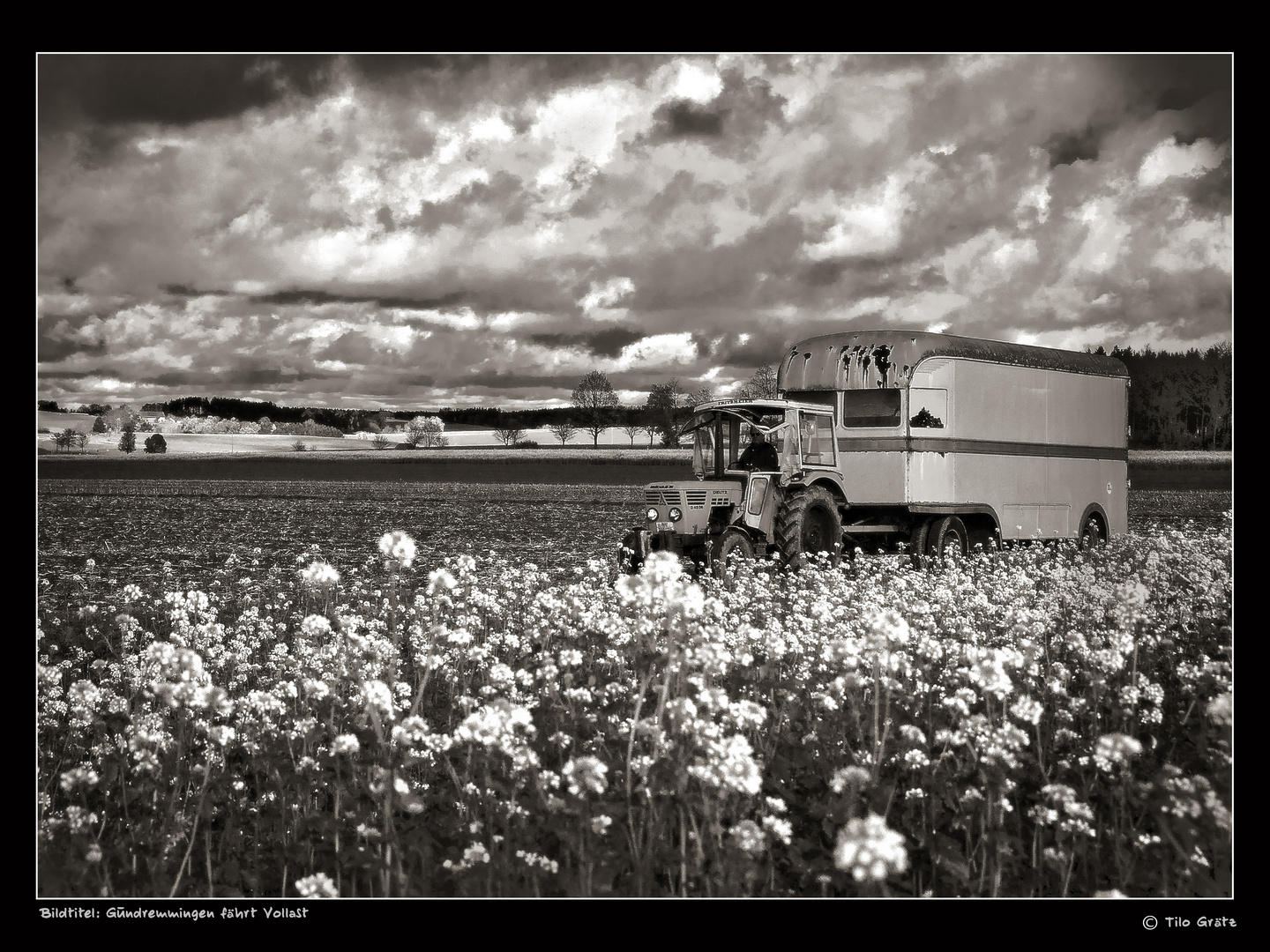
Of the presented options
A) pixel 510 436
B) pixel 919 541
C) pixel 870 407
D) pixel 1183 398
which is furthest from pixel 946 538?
pixel 510 436

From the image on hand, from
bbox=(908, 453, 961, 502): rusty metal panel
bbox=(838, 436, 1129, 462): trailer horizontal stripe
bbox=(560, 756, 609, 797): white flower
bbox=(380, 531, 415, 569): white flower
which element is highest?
bbox=(838, 436, 1129, 462): trailer horizontal stripe

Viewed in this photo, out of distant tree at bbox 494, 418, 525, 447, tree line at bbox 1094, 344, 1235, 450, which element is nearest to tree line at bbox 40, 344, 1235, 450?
tree line at bbox 1094, 344, 1235, 450

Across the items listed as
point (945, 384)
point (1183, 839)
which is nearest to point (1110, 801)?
point (1183, 839)

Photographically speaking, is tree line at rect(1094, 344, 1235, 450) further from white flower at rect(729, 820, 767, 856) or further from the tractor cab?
the tractor cab

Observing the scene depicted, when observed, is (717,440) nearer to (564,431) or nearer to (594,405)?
(594,405)

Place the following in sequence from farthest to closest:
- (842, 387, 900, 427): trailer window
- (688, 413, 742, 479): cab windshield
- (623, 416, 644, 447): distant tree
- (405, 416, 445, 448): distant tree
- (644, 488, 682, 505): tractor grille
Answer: (405, 416, 445, 448): distant tree
(623, 416, 644, 447): distant tree
(842, 387, 900, 427): trailer window
(688, 413, 742, 479): cab windshield
(644, 488, 682, 505): tractor grille

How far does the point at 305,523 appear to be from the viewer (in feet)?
83.5

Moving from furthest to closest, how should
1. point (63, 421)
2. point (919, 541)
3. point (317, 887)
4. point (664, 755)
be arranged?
point (919, 541) < point (63, 421) < point (664, 755) < point (317, 887)

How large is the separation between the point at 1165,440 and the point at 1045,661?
9050mm

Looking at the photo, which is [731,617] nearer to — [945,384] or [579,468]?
[945,384]

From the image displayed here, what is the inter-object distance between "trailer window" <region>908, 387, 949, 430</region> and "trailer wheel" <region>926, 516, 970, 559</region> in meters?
1.57

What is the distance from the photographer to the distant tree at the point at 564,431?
3866cm

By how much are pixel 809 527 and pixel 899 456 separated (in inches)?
85.1

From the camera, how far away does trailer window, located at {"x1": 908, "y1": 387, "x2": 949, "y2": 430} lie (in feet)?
45.7
